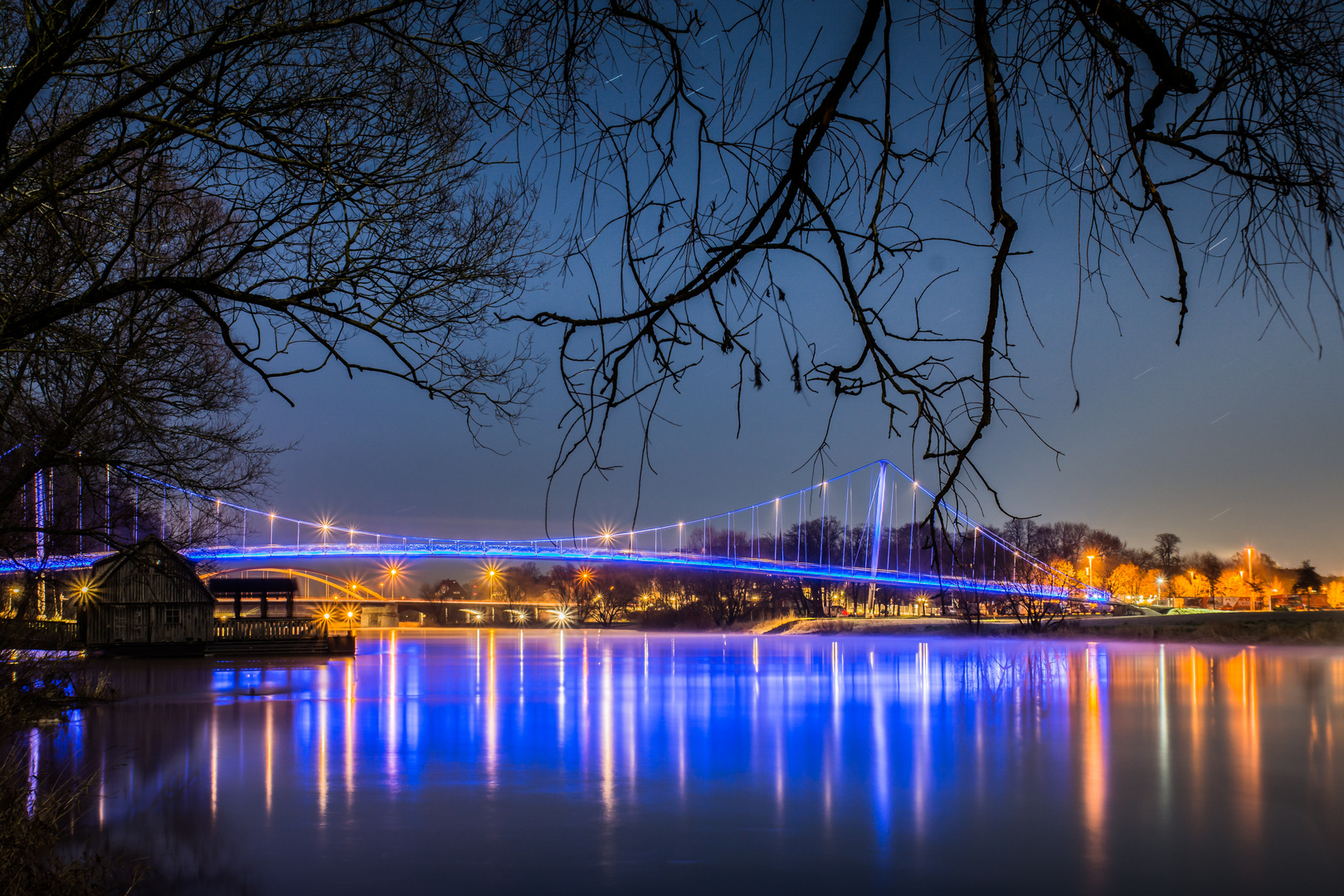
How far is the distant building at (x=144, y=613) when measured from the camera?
33.1 metres

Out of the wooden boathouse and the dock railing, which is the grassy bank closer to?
the wooden boathouse

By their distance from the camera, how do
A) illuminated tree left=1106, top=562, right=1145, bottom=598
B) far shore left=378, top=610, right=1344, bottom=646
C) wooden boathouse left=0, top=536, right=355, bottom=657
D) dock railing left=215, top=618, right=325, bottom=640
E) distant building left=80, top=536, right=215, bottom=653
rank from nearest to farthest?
wooden boathouse left=0, top=536, right=355, bottom=657 → distant building left=80, top=536, right=215, bottom=653 → dock railing left=215, top=618, right=325, bottom=640 → far shore left=378, top=610, right=1344, bottom=646 → illuminated tree left=1106, top=562, right=1145, bottom=598

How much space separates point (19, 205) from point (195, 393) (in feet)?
21.6

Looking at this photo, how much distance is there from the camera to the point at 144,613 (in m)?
34.5

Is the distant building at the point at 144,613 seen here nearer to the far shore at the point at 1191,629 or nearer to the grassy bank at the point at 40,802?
the grassy bank at the point at 40,802

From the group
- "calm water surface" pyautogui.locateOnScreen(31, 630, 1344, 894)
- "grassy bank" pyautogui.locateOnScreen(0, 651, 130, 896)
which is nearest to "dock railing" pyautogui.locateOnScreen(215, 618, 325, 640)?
"calm water surface" pyautogui.locateOnScreen(31, 630, 1344, 894)

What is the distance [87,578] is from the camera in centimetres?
3434

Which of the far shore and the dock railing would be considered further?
the far shore

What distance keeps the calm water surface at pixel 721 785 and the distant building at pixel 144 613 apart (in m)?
3.50

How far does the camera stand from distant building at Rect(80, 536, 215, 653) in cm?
3309

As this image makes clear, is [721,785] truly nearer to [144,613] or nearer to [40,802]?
[40,802]

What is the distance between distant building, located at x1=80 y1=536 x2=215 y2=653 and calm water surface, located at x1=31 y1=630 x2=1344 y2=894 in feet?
11.5

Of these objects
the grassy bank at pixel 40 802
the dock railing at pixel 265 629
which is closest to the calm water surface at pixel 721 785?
the grassy bank at pixel 40 802

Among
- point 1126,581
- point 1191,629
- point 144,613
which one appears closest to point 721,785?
point 144,613
